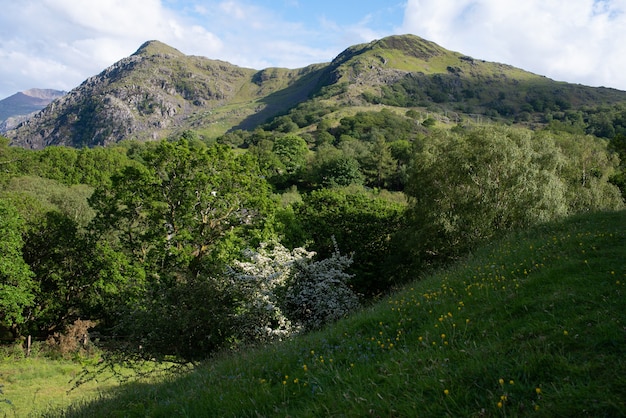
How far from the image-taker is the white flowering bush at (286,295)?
16031 millimetres

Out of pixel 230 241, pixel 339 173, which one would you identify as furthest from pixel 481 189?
pixel 339 173

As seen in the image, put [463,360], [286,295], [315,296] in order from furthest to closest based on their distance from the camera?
1. [315,296]
2. [286,295]
3. [463,360]

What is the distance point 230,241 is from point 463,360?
21594 millimetres

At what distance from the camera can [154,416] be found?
6.61m

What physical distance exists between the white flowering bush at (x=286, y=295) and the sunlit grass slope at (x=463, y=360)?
7193 millimetres

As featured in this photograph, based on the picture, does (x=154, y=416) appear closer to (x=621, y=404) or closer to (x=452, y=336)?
(x=452, y=336)

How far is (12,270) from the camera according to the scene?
2630cm

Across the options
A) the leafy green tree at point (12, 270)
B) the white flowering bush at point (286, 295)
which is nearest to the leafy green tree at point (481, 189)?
the white flowering bush at point (286, 295)

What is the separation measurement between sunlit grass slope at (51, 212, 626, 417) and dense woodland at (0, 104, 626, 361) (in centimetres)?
721

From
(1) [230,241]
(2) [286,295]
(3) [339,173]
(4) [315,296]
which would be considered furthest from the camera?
(3) [339,173]

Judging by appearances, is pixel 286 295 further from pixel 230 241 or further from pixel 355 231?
pixel 355 231

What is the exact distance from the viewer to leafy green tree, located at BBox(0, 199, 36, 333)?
84.4 feet

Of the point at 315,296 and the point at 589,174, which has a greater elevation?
the point at 589,174

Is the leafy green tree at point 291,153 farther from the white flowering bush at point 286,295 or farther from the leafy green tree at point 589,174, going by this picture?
the white flowering bush at point 286,295
